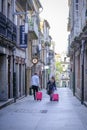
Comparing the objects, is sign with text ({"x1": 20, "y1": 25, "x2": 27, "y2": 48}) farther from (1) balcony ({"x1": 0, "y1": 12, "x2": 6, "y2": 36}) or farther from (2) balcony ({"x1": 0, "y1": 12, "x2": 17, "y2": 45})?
(1) balcony ({"x1": 0, "y1": 12, "x2": 6, "y2": 36})

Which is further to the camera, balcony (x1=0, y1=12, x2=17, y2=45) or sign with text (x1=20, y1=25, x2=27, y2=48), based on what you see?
sign with text (x1=20, y1=25, x2=27, y2=48)

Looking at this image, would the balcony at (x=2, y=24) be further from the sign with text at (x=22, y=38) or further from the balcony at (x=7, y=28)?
the sign with text at (x=22, y=38)

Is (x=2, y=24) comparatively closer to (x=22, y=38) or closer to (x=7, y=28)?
(x=7, y=28)

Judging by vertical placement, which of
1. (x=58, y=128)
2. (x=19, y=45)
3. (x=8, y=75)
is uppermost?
(x=19, y=45)

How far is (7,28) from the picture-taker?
26734 mm

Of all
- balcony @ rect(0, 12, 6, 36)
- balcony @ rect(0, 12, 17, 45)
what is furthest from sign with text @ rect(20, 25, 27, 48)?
balcony @ rect(0, 12, 6, 36)

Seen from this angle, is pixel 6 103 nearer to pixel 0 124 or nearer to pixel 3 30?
pixel 3 30

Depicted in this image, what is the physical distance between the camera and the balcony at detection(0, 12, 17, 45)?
25.0 metres

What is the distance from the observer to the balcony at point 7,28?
2498cm

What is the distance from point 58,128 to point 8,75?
14125 mm

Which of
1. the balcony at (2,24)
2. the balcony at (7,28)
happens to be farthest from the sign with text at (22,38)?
the balcony at (2,24)

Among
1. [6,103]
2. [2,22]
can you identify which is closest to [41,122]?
[6,103]

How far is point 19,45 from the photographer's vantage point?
110 ft

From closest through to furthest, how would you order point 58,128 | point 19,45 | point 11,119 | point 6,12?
point 58,128 → point 11,119 → point 6,12 → point 19,45
